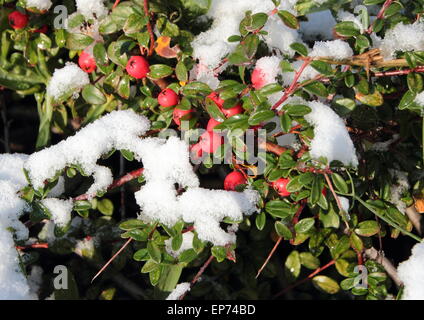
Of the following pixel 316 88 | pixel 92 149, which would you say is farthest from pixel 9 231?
pixel 316 88

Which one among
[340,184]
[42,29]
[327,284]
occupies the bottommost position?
[327,284]

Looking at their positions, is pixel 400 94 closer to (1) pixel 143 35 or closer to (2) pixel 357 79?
(2) pixel 357 79

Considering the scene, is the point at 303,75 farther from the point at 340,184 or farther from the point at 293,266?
the point at 293,266

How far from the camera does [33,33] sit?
1.54 meters

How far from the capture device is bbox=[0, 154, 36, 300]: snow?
122cm

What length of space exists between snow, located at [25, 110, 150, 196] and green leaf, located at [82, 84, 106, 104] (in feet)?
0.26

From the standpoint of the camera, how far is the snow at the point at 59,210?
1.31m

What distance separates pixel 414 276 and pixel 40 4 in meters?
1.23

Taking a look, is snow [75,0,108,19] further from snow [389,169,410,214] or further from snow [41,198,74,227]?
snow [389,169,410,214]

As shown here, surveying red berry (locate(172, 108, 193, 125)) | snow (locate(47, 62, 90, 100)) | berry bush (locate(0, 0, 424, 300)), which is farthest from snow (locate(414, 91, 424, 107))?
snow (locate(47, 62, 90, 100))

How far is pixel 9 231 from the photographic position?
1.29m

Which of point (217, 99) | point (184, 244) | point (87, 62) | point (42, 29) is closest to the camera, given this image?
point (217, 99)

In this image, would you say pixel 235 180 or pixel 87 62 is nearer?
pixel 235 180
